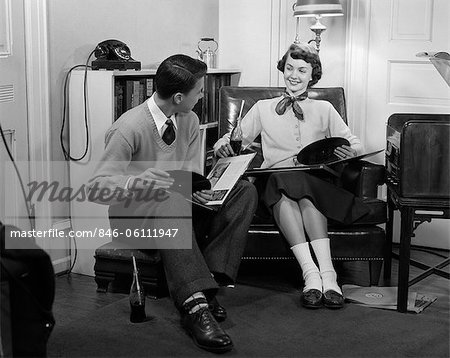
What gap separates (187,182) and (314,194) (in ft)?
2.07

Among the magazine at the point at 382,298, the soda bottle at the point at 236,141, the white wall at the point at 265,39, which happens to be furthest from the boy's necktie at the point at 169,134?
the white wall at the point at 265,39

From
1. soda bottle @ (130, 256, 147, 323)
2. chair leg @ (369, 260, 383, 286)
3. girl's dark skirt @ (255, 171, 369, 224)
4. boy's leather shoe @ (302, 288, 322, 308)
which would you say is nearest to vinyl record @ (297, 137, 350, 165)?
girl's dark skirt @ (255, 171, 369, 224)

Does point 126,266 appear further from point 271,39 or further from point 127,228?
point 271,39

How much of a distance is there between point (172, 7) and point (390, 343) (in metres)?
2.32

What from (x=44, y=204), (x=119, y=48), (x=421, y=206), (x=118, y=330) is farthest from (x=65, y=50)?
(x=421, y=206)

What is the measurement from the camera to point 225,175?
297cm

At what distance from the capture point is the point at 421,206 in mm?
2910

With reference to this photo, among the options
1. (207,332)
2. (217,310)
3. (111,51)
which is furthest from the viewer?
(111,51)

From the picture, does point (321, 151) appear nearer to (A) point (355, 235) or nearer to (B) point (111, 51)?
(A) point (355, 235)

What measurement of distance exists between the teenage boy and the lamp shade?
1175 mm

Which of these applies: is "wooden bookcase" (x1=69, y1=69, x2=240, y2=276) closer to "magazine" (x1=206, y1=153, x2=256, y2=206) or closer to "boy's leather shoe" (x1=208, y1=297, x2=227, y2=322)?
"magazine" (x1=206, y1=153, x2=256, y2=206)

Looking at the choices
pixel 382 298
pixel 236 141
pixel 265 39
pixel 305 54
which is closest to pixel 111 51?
pixel 236 141

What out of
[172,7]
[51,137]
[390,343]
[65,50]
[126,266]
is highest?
[172,7]

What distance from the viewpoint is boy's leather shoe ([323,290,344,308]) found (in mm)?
3010
